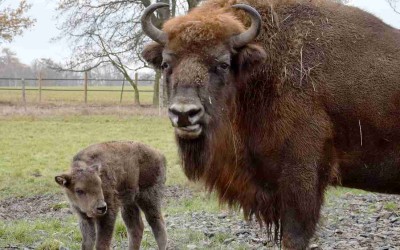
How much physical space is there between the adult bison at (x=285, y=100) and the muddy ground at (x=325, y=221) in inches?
21.8

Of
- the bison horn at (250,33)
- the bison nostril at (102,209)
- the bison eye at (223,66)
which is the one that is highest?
the bison horn at (250,33)

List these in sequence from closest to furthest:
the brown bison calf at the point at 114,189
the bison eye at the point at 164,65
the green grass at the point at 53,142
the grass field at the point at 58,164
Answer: the bison eye at the point at 164,65 < the brown bison calf at the point at 114,189 < the grass field at the point at 58,164 < the green grass at the point at 53,142

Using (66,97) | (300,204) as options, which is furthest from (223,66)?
(66,97)

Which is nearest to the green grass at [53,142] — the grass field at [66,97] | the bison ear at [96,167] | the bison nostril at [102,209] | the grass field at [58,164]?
the grass field at [58,164]

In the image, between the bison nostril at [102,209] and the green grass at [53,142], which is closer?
the bison nostril at [102,209]

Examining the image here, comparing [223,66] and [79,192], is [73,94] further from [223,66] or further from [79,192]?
[223,66]

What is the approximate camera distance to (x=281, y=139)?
5023 mm

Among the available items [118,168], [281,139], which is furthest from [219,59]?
[118,168]

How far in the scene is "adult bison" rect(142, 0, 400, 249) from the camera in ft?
16.2

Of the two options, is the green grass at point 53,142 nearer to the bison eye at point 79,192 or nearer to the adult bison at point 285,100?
the bison eye at point 79,192

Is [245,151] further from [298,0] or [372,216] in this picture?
[372,216]

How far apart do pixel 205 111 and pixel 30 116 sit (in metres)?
24.3

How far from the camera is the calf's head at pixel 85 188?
6.74 metres

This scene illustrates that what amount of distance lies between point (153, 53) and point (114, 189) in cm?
247
